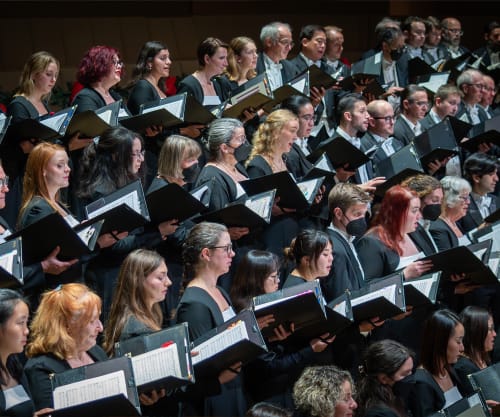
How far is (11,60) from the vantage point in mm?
8836

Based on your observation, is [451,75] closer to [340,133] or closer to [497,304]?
[340,133]

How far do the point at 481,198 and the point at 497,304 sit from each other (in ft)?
3.03

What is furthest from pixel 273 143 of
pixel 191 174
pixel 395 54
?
pixel 395 54

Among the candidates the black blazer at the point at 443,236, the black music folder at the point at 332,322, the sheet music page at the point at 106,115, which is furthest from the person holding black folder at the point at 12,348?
the black blazer at the point at 443,236

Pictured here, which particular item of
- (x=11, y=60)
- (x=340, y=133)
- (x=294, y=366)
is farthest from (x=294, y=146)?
(x=11, y=60)

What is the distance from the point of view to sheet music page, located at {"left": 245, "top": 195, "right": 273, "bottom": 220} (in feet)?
15.7

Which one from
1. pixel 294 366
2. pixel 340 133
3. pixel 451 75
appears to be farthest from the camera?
pixel 451 75

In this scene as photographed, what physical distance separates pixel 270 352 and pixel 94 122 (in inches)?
58.9

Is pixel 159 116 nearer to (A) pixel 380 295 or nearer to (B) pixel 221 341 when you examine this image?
(A) pixel 380 295

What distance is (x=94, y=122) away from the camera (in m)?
4.96

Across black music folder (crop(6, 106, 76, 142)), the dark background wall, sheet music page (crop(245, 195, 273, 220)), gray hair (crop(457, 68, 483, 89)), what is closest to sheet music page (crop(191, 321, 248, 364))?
sheet music page (crop(245, 195, 273, 220))

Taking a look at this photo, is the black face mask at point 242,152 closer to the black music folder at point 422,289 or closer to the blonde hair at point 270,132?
the blonde hair at point 270,132

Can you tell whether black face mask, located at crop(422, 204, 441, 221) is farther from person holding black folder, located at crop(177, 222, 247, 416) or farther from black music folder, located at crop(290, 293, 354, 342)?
person holding black folder, located at crop(177, 222, 247, 416)

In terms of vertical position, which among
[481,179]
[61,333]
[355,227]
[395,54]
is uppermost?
[61,333]
